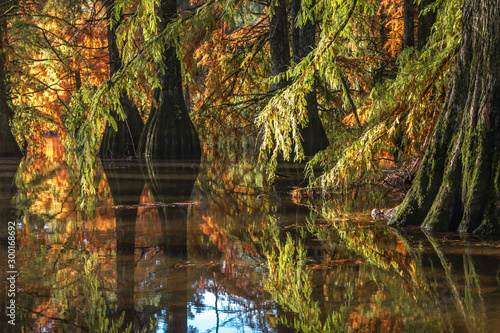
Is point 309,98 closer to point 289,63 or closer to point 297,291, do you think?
point 289,63

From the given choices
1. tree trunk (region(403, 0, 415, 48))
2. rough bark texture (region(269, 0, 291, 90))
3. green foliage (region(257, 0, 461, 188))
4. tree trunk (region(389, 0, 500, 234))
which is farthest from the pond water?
rough bark texture (region(269, 0, 291, 90))

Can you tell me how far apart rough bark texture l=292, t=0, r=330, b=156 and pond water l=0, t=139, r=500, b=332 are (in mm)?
6799

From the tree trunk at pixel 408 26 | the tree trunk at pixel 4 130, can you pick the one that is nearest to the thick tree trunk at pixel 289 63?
the tree trunk at pixel 408 26

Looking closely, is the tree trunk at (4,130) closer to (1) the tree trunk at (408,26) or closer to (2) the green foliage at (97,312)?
(1) the tree trunk at (408,26)

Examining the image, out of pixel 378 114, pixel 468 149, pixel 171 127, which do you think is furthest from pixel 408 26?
pixel 468 149

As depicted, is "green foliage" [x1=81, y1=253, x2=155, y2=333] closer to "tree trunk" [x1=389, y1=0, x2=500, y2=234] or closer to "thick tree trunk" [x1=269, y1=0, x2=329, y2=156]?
"tree trunk" [x1=389, y1=0, x2=500, y2=234]

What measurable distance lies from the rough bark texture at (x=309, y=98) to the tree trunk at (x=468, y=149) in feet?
26.3

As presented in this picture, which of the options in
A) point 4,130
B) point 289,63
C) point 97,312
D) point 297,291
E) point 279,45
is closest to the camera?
point 97,312

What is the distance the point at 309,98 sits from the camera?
13578mm

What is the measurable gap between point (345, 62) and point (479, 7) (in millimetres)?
9091

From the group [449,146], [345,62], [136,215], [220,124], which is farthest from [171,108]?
[449,146]

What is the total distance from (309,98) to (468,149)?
8847 mm

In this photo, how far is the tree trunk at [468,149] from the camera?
4.76 metres

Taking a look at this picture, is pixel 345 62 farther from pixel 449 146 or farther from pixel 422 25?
pixel 449 146
